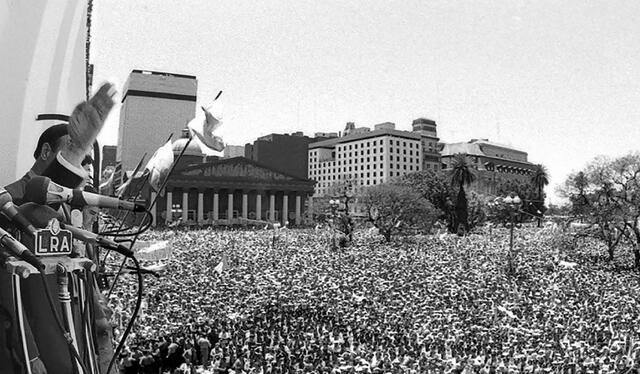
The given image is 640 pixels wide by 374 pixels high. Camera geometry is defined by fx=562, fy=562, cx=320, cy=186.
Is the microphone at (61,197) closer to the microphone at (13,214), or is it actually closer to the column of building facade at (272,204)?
the microphone at (13,214)

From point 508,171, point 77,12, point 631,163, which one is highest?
point 508,171

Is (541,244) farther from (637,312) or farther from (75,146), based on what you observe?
(75,146)

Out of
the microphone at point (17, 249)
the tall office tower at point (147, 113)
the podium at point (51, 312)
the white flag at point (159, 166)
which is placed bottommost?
the podium at point (51, 312)

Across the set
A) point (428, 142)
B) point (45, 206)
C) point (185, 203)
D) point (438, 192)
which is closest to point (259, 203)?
point (185, 203)

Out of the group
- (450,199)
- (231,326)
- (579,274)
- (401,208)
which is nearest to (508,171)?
(450,199)

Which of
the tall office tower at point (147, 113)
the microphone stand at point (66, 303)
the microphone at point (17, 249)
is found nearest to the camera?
the microphone at point (17, 249)

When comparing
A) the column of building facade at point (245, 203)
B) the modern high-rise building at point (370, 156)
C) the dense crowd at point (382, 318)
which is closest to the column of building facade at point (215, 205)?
the column of building facade at point (245, 203)

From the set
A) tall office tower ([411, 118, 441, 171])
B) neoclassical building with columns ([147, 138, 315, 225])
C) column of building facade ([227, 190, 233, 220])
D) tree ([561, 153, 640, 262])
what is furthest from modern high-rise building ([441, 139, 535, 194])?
tree ([561, 153, 640, 262])
